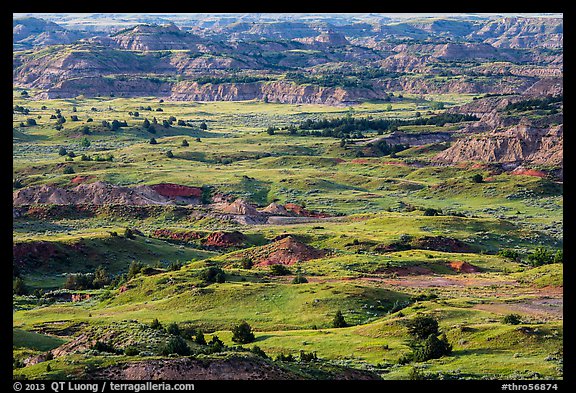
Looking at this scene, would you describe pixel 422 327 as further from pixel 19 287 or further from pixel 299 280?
pixel 19 287

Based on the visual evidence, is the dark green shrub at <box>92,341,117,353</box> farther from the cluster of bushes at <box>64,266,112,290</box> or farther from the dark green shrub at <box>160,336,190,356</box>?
the cluster of bushes at <box>64,266,112,290</box>

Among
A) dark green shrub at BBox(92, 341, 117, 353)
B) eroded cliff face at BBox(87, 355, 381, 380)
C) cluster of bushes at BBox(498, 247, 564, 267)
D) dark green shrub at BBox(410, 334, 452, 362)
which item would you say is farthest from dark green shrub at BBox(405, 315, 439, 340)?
cluster of bushes at BBox(498, 247, 564, 267)
